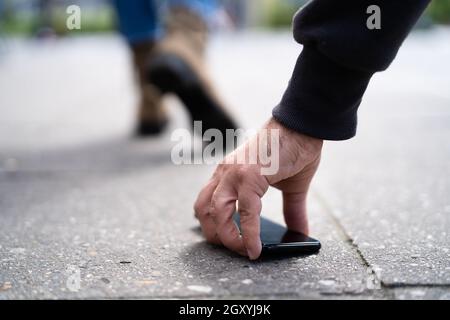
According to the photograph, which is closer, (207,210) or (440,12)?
(207,210)

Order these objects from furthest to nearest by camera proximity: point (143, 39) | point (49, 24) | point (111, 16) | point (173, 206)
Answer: point (111, 16)
point (49, 24)
point (143, 39)
point (173, 206)

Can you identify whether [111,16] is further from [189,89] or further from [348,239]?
[348,239]

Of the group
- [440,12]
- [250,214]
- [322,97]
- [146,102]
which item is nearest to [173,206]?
[250,214]

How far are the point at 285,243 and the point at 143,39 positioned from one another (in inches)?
66.7

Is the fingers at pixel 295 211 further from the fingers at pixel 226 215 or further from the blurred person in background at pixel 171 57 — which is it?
A: the blurred person in background at pixel 171 57

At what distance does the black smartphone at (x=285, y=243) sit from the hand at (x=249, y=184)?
0.13 ft

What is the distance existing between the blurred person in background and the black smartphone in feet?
3.58

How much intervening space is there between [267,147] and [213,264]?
24 centimetres

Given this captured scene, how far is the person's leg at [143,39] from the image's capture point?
2625 millimetres

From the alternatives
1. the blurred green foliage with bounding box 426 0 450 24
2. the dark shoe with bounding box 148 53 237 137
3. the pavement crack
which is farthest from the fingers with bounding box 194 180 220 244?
the blurred green foliage with bounding box 426 0 450 24

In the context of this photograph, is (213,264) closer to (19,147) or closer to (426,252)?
(426,252)

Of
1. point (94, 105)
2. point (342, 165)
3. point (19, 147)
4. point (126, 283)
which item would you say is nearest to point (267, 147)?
point (126, 283)

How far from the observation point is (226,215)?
1.13 m

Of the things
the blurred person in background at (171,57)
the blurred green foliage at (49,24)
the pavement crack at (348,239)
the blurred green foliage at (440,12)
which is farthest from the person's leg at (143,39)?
the blurred green foliage at (440,12)
